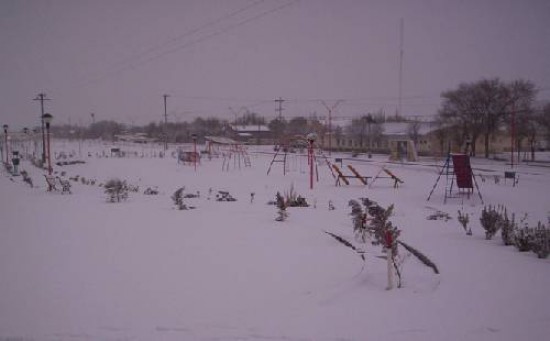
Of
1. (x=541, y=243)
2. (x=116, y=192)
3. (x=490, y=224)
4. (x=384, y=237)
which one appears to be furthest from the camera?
(x=116, y=192)

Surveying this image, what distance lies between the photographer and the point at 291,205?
14383 mm

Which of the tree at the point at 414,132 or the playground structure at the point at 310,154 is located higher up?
the tree at the point at 414,132

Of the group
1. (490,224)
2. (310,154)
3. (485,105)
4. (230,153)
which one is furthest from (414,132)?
(490,224)

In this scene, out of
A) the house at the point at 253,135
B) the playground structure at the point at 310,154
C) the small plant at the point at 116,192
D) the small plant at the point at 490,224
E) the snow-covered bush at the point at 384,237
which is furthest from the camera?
the house at the point at 253,135

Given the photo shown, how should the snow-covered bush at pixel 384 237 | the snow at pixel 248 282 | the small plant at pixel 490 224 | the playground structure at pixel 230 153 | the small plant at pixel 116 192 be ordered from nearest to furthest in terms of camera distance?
the snow at pixel 248 282, the snow-covered bush at pixel 384 237, the small plant at pixel 490 224, the small plant at pixel 116 192, the playground structure at pixel 230 153

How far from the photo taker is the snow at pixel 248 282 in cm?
515

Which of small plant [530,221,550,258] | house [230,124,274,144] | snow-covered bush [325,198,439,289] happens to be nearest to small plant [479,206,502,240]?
small plant [530,221,550,258]

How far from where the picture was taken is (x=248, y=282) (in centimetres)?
671

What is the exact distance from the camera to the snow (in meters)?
5.15

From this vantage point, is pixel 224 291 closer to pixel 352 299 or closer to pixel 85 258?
pixel 352 299

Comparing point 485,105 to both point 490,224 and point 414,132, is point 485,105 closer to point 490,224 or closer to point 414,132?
point 414,132

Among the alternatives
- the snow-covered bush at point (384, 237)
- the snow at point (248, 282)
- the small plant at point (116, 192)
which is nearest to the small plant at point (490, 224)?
the snow at point (248, 282)

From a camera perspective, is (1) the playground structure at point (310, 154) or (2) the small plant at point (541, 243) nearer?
(2) the small plant at point (541, 243)

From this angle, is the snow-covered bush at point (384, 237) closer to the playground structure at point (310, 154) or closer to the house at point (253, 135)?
the playground structure at point (310, 154)
